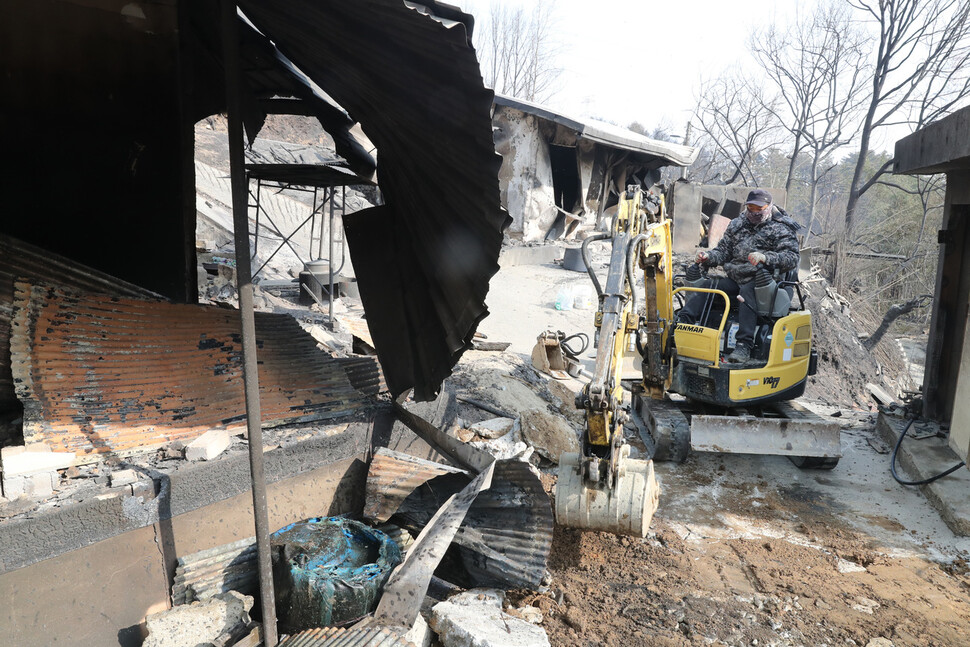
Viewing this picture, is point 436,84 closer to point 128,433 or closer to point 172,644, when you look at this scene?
point 128,433

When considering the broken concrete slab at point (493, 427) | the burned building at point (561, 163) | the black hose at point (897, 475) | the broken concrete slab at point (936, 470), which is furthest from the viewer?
the burned building at point (561, 163)

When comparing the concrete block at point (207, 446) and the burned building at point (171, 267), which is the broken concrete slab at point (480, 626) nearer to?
the burned building at point (171, 267)

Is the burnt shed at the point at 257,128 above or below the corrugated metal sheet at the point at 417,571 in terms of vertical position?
above

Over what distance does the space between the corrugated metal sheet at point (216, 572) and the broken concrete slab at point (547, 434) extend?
2966 mm

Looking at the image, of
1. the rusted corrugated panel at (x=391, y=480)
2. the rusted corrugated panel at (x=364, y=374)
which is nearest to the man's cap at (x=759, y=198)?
the rusted corrugated panel at (x=364, y=374)

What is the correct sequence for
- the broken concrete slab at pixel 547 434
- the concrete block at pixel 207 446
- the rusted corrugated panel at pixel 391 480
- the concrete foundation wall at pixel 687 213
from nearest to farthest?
1. the concrete block at pixel 207 446
2. the rusted corrugated panel at pixel 391 480
3. the broken concrete slab at pixel 547 434
4. the concrete foundation wall at pixel 687 213

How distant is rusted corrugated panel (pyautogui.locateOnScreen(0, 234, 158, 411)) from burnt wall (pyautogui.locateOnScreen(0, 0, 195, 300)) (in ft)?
1.94

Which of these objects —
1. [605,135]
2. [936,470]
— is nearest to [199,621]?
[936,470]

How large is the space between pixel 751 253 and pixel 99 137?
5.97 m

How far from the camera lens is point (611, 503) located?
393 cm

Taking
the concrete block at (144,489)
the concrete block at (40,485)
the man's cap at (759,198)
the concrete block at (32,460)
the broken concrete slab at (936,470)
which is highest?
the man's cap at (759,198)

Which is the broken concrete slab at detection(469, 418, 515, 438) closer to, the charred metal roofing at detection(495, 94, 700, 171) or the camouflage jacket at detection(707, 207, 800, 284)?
the camouflage jacket at detection(707, 207, 800, 284)

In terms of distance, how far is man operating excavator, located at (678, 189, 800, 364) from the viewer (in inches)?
246

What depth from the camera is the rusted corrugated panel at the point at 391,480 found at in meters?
4.15
